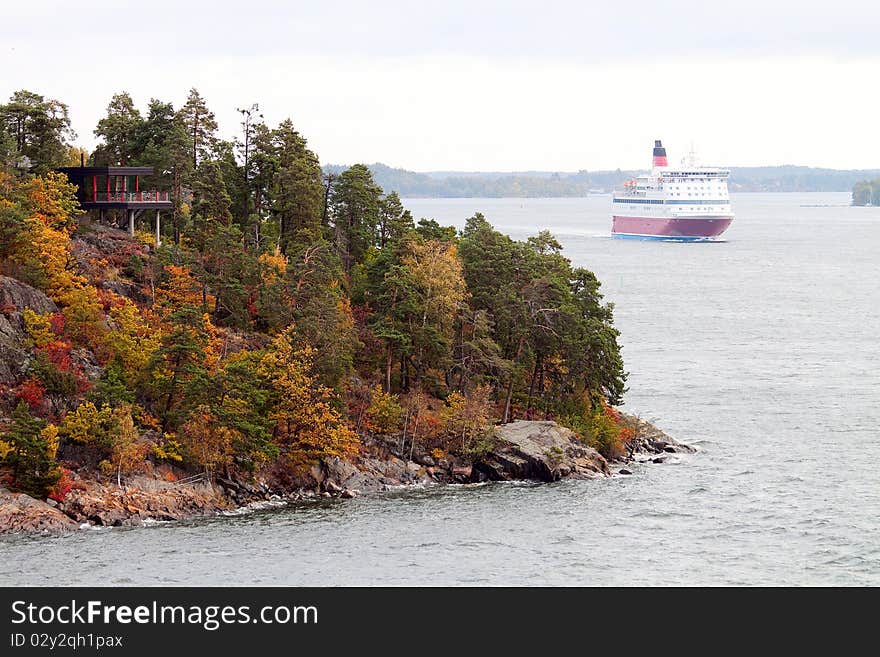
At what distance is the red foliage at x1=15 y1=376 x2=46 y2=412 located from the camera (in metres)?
62.7

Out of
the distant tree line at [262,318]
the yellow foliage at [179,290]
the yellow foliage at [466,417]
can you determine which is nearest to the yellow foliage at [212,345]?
the distant tree line at [262,318]

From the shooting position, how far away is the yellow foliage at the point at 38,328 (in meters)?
65.9

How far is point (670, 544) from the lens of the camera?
56719 mm

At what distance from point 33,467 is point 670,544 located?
27527mm

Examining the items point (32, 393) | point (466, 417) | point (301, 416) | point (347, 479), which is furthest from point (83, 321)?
point (466, 417)

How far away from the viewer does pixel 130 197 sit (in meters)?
84.3

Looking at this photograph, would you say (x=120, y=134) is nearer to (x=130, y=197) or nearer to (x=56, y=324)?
(x=130, y=197)

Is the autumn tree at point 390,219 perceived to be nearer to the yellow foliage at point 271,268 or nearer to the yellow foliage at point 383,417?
the yellow foliage at point 271,268

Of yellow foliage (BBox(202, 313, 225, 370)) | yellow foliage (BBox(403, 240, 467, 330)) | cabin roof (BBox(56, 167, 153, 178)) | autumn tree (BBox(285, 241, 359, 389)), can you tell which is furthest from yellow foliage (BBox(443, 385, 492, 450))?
cabin roof (BBox(56, 167, 153, 178))

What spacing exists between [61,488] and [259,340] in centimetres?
1871

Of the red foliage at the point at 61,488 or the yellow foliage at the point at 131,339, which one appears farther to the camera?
the yellow foliage at the point at 131,339

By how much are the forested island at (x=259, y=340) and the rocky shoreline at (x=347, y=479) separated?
140 mm
